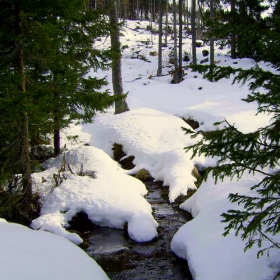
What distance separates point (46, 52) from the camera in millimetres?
7051

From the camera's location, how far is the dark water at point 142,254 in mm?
5789

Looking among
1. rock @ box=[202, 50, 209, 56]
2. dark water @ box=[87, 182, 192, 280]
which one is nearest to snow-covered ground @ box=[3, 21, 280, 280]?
dark water @ box=[87, 182, 192, 280]

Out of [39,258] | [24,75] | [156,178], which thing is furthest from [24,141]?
[156,178]

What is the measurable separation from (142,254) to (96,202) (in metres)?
2.11

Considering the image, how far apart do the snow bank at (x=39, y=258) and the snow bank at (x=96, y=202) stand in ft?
5.78

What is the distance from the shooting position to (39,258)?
178 inches

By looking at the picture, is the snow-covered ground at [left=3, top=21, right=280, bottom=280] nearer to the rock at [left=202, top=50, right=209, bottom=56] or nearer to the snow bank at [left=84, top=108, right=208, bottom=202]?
the snow bank at [left=84, top=108, right=208, bottom=202]

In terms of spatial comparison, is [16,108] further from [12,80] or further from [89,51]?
[89,51]

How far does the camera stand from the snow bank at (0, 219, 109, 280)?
13.4 feet

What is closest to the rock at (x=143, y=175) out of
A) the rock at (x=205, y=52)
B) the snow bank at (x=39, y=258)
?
the snow bank at (x=39, y=258)

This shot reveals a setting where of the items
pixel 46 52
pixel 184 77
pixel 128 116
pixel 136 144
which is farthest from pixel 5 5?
pixel 184 77

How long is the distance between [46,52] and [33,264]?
15.0 feet

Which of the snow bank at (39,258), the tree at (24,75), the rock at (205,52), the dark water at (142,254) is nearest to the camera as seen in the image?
the snow bank at (39,258)

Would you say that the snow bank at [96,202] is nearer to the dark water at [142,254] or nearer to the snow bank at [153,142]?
the dark water at [142,254]
